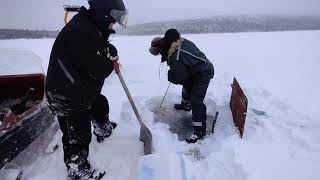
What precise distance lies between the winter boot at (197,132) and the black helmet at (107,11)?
1758 millimetres

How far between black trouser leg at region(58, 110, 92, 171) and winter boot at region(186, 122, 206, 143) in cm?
134

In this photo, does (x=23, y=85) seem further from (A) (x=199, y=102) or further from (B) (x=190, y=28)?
(B) (x=190, y=28)

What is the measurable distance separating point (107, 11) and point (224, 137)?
7.29 feet

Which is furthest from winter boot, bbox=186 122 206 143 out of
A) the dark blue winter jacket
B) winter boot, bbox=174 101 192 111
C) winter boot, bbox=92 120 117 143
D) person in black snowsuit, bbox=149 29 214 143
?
winter boot, bbox=92 120 117 143

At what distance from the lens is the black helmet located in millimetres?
2514

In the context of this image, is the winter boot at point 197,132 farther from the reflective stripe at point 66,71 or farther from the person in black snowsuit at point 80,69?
the reflective stripe at point 66,71

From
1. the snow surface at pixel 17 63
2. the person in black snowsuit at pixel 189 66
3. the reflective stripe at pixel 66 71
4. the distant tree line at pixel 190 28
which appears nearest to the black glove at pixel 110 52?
the reflective stripe at pixel 66 71

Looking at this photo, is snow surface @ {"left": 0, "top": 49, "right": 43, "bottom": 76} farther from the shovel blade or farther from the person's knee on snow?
the shovel blade

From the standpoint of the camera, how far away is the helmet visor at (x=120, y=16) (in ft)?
8.39

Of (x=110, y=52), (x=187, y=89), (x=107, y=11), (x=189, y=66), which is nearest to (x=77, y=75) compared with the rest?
(x=110, y=52)

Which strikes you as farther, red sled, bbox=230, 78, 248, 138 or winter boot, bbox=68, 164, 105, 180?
red sled, bbox=230, 78, 248, 138

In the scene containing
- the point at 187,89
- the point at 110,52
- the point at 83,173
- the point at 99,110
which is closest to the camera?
the point at 110,52

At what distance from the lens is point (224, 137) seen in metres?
3.79

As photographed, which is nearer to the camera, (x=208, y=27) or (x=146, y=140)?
(x=146, y=140)
